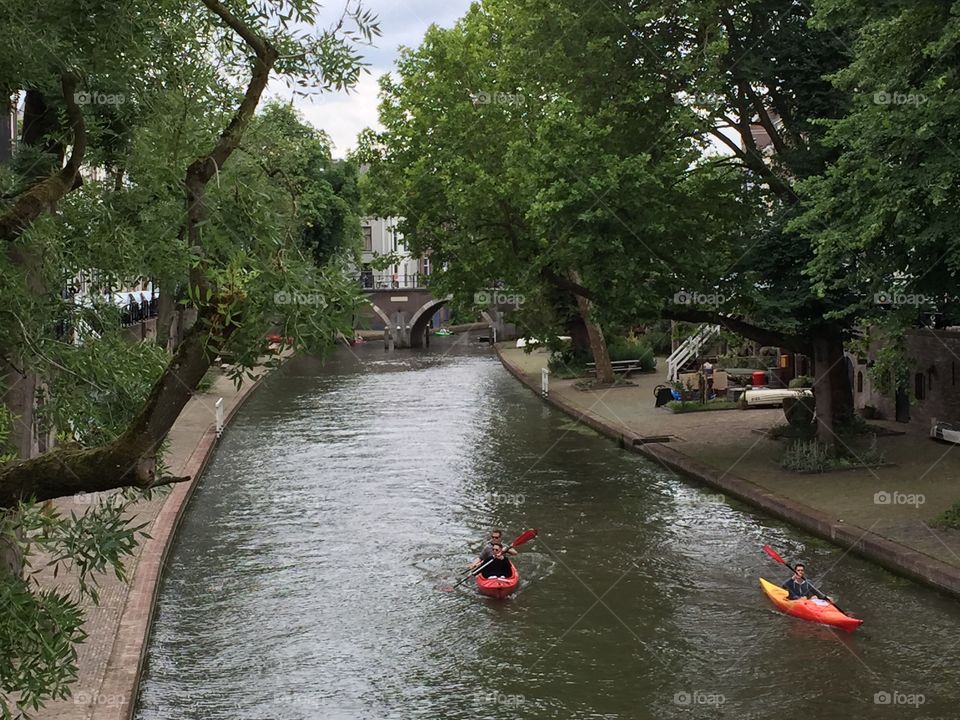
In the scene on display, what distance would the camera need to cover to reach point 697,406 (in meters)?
38.9

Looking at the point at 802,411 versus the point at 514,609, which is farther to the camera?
the point at 802,411

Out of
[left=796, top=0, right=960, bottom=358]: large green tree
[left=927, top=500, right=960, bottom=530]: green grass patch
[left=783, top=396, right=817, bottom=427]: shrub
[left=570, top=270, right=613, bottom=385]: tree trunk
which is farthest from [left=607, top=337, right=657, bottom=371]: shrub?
[left=927, top=500, right=960, bottom=530]: green grass patch

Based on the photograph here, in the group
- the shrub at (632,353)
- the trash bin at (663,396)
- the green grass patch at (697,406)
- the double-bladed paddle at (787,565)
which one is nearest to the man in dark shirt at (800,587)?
the double-bladed paddle at (787,565)

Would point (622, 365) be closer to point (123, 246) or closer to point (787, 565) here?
point (787, 565)

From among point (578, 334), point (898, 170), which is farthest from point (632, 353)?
point (898, 170)

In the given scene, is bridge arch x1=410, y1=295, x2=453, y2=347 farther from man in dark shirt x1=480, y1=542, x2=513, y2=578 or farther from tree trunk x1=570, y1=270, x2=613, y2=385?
man in dark shirt x1=480, y1=542, x2=513, y2=578

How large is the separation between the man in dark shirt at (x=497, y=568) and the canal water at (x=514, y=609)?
501 mm

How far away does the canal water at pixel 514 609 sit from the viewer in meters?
14.6

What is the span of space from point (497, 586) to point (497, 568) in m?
0.39

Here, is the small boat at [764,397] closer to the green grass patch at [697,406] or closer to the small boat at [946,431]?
the green grass patch at [697,406]

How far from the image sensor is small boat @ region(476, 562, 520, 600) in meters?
18.8

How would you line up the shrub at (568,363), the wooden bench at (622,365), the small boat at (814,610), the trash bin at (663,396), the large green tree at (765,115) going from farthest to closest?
1. the shrub at (568,363)
2. the wooden bench at (622,365)
3. the trash bin at (663,396)
4. the large green tree at (765,115)
5. the small boat at (814,610)

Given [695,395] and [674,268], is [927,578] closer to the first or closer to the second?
[674,268]

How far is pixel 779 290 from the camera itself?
2600cm
